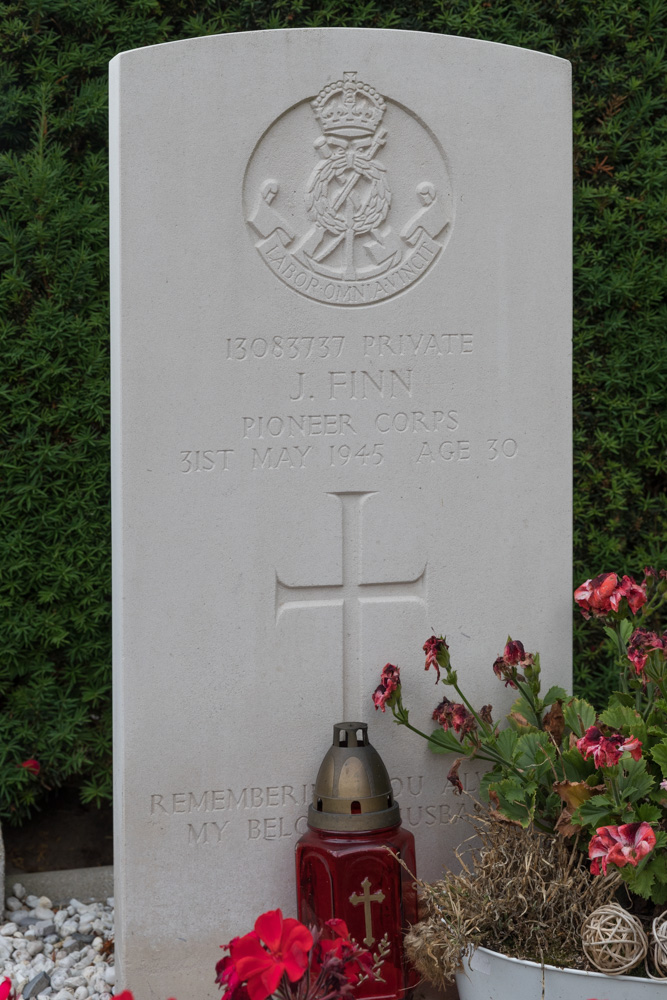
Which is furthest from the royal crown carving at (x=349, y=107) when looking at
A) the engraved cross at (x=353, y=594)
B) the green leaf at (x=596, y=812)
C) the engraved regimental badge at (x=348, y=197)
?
the green leaf at (x=596, y=812)

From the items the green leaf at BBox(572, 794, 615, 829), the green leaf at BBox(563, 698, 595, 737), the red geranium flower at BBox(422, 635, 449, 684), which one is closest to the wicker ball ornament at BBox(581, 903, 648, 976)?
the green leaf at BBox(572, 794, 615, 829)

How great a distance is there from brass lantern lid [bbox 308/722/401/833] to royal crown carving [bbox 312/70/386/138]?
135cm

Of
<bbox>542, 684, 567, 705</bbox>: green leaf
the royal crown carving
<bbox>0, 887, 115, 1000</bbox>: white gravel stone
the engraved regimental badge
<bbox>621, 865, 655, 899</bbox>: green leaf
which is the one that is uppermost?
the royal crown carving

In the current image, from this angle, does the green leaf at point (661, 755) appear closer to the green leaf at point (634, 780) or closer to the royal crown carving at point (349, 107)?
the green leaf at point (634, 780)

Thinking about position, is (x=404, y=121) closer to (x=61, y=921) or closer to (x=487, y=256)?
(x=487, y=256)

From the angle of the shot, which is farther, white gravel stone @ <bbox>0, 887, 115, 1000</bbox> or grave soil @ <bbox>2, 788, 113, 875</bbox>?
grave soil @ <bbox>2, 788, 113, 875</bbox>

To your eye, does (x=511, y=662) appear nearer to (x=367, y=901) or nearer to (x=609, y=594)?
(x=609, y=594)

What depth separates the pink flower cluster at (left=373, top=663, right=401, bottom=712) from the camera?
93.0 inches

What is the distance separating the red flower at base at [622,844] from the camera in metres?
1.83

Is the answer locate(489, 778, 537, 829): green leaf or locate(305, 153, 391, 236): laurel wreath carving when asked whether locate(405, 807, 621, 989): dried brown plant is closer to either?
locate(489, 778, 537, 829): green leaf

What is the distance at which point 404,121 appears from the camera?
7.98ft

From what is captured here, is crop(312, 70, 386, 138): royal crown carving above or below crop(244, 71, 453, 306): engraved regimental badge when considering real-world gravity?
above

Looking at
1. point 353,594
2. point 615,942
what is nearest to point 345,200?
point 353,594

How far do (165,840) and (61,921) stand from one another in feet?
2.75
